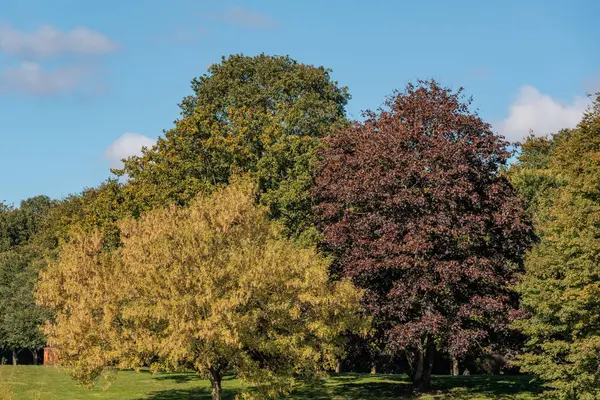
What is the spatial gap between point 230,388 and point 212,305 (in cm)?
1420

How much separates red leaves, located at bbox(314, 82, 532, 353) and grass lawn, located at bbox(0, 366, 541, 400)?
11.9 ft

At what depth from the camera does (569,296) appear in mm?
26625

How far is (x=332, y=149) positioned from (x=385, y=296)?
28.6 ft

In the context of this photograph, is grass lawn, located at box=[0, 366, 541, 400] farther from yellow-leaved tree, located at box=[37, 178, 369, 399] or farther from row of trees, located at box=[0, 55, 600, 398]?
yellow-leaved tree, located at box=[37, 178, 369, 399]

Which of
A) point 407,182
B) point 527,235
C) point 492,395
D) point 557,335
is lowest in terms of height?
point 492,395

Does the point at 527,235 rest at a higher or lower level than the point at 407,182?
lower

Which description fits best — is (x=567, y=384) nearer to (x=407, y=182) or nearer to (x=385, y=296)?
(x=385, y=296)

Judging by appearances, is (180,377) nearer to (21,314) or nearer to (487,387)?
(487,387)

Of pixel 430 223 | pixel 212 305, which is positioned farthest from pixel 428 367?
pixel 212 305

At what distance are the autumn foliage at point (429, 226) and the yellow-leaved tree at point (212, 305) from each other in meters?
4.52

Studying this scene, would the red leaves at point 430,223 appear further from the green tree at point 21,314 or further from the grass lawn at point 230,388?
the green tree at point 21,314

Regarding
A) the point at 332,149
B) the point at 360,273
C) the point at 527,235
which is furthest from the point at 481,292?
the point at 332,149

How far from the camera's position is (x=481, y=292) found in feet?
106

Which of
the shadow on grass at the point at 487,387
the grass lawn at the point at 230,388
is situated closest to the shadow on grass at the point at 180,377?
the grass lawn at the point at 230,388
